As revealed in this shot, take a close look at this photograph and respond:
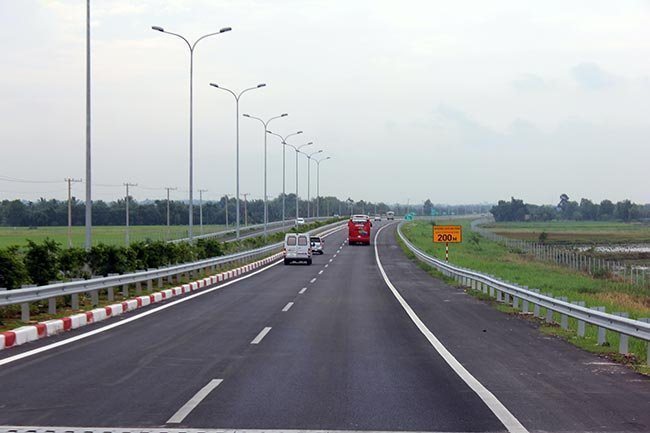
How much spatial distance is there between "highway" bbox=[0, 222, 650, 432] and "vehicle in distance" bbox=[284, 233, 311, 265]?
29.4m

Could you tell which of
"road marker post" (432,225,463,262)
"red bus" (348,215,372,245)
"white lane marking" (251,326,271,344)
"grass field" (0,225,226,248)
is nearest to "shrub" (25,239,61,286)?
"white lane marking" (251,326,271,344)

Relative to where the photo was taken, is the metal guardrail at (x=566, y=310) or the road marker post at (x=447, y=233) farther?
the road marker post at (x=447, y=233)

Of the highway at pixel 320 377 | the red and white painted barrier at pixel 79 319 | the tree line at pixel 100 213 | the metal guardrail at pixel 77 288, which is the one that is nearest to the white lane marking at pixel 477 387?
the highway at pixel 320 377

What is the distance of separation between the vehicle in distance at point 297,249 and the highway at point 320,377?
2943 cm

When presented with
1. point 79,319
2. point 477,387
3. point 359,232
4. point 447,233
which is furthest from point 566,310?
point 359,232

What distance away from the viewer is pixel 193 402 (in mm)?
8469

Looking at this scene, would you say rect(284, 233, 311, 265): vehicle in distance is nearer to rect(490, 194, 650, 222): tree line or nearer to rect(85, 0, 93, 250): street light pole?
rect(85, 0, 93, 250): street light pole

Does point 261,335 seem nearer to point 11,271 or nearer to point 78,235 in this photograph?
point 11,271

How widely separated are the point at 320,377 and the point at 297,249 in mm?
38320

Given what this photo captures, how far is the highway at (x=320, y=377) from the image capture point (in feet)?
25.4

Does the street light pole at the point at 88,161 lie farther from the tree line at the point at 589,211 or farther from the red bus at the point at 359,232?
the tree line at the point at 589,211

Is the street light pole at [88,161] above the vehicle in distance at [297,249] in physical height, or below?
above

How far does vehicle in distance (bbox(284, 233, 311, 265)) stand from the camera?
4850 centimetres

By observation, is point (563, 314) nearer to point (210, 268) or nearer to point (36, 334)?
point (36, 334)
